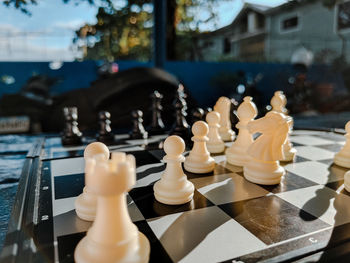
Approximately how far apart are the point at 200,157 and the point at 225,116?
74cm

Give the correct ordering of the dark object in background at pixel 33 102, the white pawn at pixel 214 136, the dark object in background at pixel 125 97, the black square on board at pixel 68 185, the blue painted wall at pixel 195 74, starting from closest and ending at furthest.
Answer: the black square on board at pixel 68 185
the white pawn at pixel 214 136
the dark object in background at pixel 125 97
the dark object in background at pixel 33 102
the blue painted wall at pixel 195 74

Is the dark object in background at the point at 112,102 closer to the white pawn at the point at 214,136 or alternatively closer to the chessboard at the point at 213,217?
the white pawn at the point at 214,136

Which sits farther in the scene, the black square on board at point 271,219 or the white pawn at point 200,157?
the white pawn at point 200,157

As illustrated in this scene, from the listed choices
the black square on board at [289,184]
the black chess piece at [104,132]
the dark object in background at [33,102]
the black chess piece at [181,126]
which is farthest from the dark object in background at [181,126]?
the dark object in background at [33,102]

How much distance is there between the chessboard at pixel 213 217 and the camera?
66cm

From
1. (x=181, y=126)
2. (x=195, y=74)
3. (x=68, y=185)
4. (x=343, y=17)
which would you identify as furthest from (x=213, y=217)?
(x=343, y=17)

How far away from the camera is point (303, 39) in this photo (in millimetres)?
10562

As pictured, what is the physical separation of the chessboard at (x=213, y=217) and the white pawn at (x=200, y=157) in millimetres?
52

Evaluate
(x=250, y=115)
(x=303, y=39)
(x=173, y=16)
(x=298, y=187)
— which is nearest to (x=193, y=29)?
(x=173, y=16)

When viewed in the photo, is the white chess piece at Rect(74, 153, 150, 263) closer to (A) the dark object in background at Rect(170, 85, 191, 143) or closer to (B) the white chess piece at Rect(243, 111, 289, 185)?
(B) the white chess piece at Rect(243, 111, 289, 185)

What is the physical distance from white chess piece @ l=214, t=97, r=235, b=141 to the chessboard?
1.82 feet

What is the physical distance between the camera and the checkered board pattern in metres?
0.67

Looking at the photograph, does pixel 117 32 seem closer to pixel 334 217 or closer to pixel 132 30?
pixel 132 30

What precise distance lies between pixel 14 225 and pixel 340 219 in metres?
0.96
